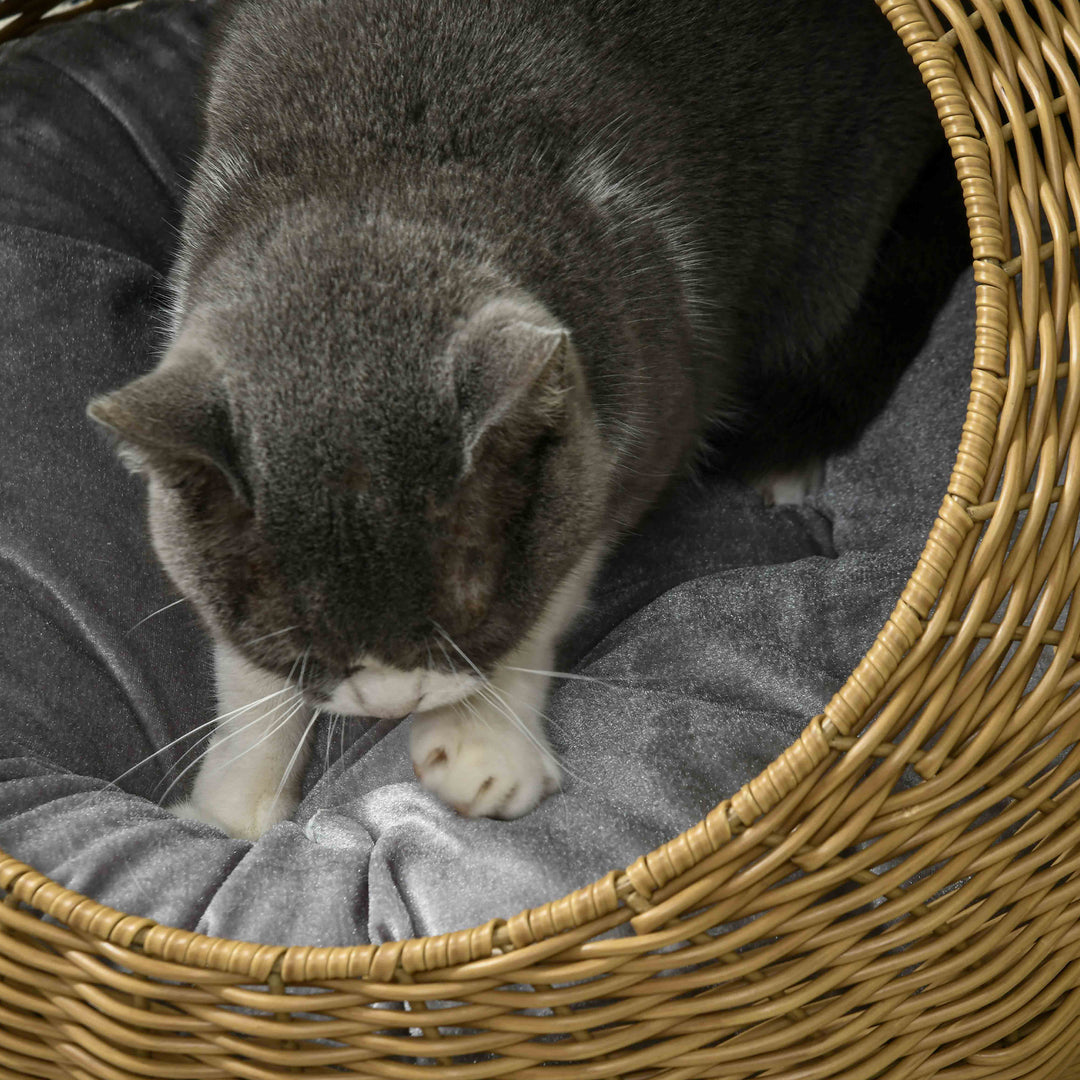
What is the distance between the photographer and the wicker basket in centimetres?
77

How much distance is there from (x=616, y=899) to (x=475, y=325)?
0.42m

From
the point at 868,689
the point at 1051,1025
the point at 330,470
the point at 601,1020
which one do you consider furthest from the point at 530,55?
the point at 1051,1025

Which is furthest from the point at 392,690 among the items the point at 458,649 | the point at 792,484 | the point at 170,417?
the point at 792,484

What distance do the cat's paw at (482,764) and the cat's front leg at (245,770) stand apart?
152mm

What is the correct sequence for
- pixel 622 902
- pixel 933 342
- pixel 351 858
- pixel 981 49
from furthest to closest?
Result: pixel 933 342 < pixel 351 858 < pixel 981 49 < pixel 622 902

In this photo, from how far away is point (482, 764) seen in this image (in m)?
1.02

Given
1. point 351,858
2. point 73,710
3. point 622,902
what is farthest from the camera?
point 73,710

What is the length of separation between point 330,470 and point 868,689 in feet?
1.36

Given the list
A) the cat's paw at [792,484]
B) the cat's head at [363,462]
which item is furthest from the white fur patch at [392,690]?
the cat's paw at [792,484]

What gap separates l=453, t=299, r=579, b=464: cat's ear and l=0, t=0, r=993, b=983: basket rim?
0.29 metres

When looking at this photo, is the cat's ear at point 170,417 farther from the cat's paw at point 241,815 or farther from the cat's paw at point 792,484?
the cat's paw at point 792,484

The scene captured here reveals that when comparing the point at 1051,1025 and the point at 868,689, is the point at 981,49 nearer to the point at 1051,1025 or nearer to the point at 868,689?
the point at 868,689

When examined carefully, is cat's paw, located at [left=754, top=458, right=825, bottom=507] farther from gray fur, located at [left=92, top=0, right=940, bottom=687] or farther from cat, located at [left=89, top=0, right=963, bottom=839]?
gray fur, located at [left=92, top=0, right=940, bottom=687]

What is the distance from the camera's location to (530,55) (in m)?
1.16
